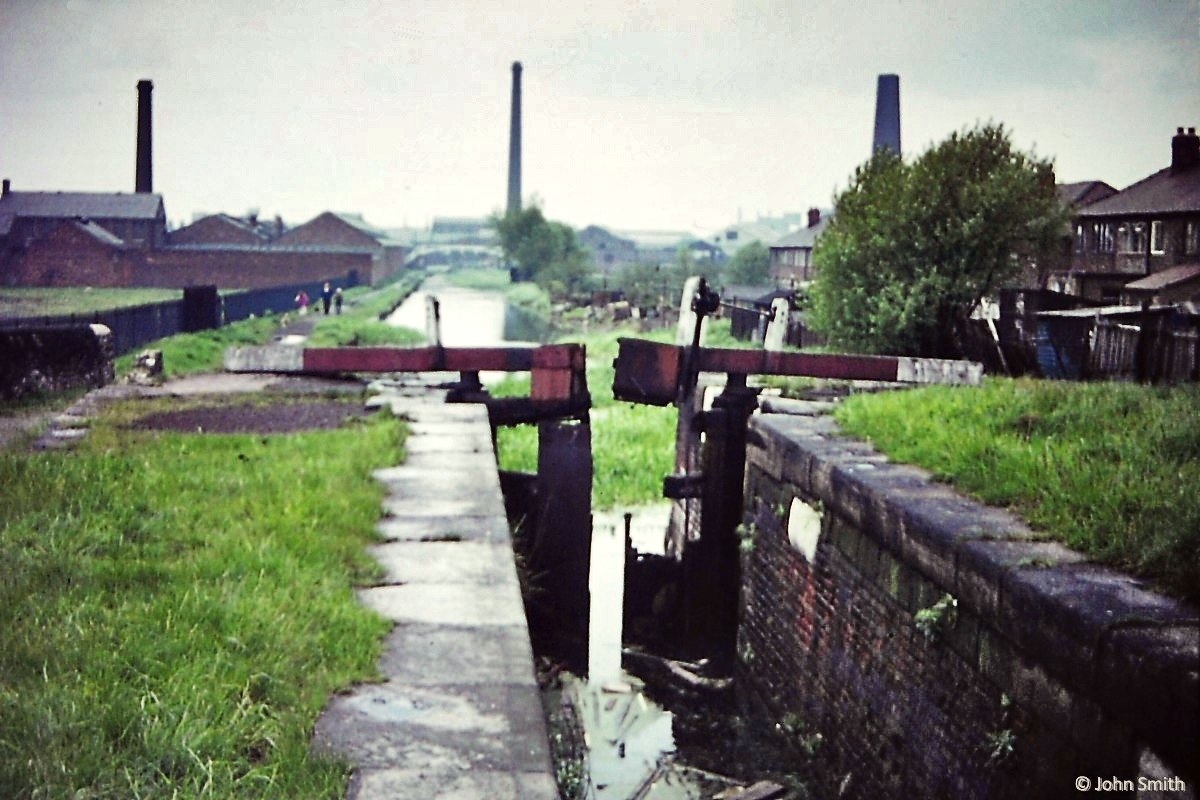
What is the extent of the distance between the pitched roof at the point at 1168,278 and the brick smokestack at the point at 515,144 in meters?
69.2

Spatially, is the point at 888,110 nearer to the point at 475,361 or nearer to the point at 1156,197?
the point at 1156,197

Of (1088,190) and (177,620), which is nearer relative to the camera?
(177,620)

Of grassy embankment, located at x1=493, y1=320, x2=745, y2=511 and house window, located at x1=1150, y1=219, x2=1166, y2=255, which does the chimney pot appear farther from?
grassy embankment, located at x1=493, y1=320, x2=745, y2=511

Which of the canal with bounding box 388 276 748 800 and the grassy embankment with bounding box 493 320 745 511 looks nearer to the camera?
the canal with bounding box 388 276 748 800

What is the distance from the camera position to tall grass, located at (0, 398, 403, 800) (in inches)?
109

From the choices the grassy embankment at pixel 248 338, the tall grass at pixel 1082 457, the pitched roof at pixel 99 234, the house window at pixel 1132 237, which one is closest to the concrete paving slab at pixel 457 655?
the tall grass at pixel 1082 457

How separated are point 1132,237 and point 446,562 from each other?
28.4 metres

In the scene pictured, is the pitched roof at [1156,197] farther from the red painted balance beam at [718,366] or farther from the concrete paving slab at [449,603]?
the concrete paving slab at [449,603]

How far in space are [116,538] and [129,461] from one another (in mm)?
1846

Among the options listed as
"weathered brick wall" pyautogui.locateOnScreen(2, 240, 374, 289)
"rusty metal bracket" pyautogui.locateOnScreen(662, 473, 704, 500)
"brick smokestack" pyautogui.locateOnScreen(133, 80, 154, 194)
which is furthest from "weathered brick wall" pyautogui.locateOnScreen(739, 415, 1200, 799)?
"brick smokestack" pyautogui.locateOnScreen(133, 80, 154, 194)

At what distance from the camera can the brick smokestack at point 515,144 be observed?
9256 cm

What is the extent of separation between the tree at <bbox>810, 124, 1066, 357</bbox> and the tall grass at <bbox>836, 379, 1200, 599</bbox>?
39.2 feet

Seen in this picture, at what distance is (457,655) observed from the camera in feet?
12.6

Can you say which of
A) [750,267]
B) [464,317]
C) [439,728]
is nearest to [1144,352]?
[439,728]
